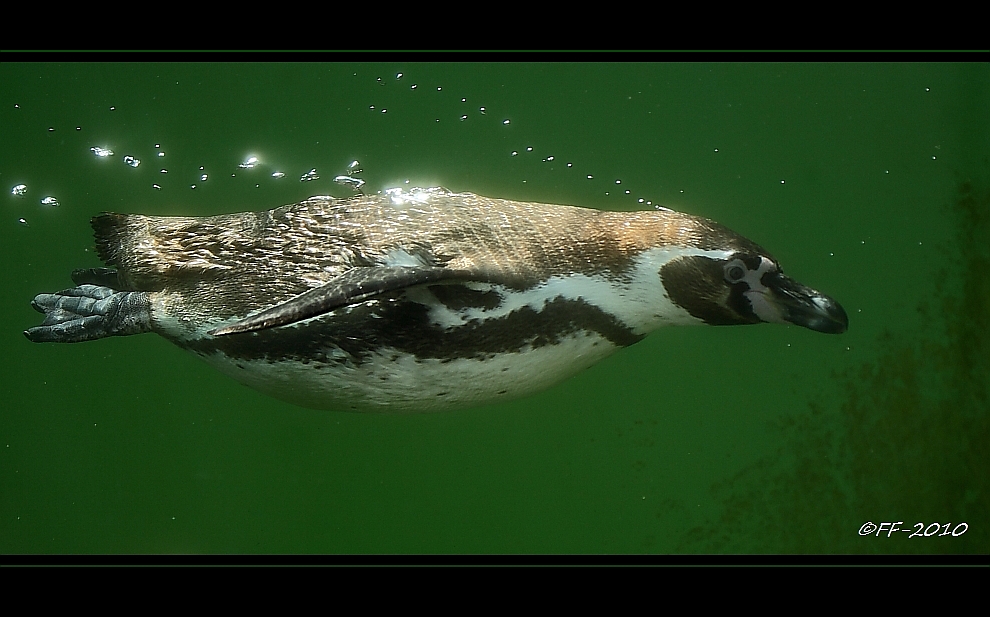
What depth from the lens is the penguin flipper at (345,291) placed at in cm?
147

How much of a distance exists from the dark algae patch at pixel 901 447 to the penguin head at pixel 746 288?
220 centimetres

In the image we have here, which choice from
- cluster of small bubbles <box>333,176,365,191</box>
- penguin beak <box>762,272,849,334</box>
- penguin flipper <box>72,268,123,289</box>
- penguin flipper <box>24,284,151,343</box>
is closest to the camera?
penguin beak <box>762,272,849,334</box>

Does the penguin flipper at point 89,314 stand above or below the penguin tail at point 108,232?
below

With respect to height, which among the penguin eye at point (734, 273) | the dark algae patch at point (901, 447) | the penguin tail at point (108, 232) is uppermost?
the penguin tail at point (108, 232)

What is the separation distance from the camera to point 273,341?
181 centimetres

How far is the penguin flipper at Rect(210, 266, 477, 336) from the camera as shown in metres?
1.47

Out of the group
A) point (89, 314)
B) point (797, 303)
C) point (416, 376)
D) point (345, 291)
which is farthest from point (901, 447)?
point (89, 314)

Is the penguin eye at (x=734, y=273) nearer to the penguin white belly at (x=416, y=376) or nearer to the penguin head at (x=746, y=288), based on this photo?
the penguin head at (x=746, y=288)

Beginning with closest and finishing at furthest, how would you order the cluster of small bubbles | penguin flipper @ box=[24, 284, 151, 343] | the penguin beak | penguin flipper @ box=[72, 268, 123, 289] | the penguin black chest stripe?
the penguin black chest stripe, the penguin beak, penguin flipper @ box=[24, 284, 151, 343], penguin flipper @ box=[72, 268, 123, 289], the cluster of small bubbles

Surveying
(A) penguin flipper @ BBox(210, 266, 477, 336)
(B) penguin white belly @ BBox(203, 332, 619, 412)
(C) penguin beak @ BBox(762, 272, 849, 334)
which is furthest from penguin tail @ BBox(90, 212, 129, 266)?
(C) penguin beak @ BBox(762, 272, 849, 334)

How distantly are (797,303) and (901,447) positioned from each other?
242 cm

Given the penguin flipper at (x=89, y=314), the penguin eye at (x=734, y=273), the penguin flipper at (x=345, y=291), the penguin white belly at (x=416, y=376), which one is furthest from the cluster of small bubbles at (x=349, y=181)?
the penguin eye at (x=734, y=273)

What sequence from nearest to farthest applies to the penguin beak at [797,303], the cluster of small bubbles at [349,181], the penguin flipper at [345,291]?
the penguin flipper at [345,291] → the penguin beak at [797,303] → the cluster of small bubbles at [349,181]

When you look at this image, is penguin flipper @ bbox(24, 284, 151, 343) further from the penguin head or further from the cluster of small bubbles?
the penguin head
